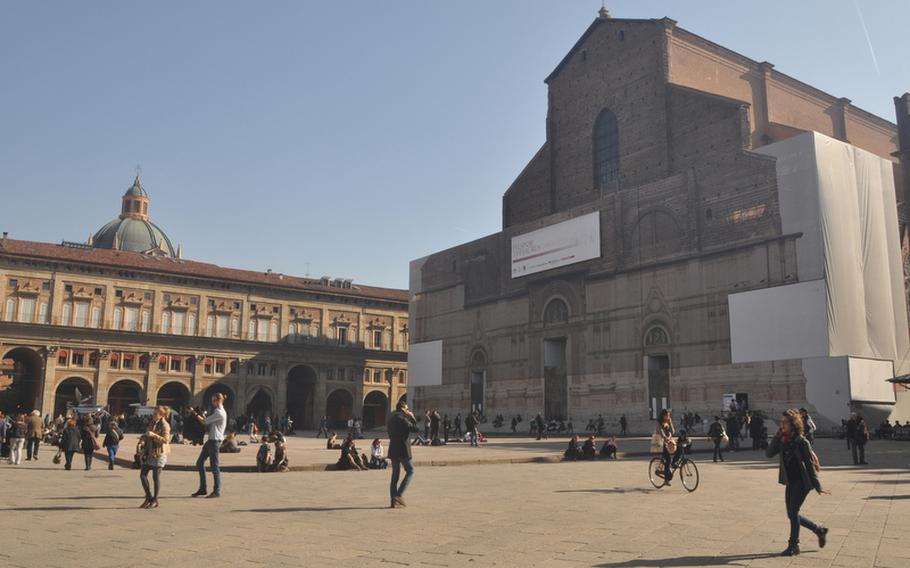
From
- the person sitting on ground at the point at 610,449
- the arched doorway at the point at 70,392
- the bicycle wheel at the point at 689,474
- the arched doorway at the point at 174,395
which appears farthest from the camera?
the arched doorway at the point at 174,395

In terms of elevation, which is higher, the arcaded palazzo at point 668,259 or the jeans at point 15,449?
the arcaded palazzo at point 668,259

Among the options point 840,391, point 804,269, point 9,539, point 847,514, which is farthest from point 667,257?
point 9,539

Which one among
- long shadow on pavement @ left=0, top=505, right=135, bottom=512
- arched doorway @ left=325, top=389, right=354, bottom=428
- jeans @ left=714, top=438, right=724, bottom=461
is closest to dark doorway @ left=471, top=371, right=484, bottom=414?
arched doorway @ left=325, top=389, right=354, bottom=428

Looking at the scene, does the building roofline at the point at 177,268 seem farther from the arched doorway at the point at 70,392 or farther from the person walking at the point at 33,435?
the person walking at the point at 33,435

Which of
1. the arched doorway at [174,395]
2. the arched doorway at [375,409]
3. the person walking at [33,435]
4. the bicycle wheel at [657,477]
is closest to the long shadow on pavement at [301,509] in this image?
the bicycle wheel at [657,477]

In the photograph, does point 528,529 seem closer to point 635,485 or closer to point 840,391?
point 635,485

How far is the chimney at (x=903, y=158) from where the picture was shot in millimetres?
42812

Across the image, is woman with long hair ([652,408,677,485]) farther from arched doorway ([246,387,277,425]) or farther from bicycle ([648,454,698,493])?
arched doorway ([246,387,277,425])

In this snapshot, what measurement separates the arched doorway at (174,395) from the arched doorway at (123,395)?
194cm

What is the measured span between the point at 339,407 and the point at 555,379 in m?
27.7

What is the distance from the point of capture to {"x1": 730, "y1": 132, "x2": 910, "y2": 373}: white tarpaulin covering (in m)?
35.8

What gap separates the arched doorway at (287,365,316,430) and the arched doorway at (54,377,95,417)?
53.4ft

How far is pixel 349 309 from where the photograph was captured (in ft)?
231

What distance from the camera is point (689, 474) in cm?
1328
